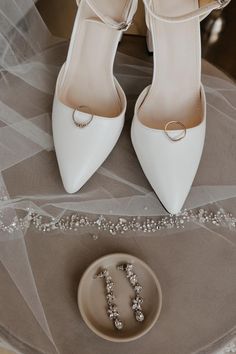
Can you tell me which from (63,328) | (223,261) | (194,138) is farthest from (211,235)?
(63,328)

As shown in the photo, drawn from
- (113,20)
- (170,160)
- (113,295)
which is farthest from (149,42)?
(113,295)

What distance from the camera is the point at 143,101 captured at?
2.47 feet

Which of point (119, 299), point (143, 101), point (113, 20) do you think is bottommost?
point (119, 299)

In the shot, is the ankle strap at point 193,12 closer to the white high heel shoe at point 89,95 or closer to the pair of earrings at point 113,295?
the white high heel shoe at point 89,95

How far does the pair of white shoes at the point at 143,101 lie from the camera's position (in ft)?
2.23

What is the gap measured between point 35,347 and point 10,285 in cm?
9

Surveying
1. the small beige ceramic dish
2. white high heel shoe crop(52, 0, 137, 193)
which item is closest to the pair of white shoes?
white high heel shoe crop(52, 0, 137, 193)

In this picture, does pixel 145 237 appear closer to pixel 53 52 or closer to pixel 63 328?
pixel 63 328

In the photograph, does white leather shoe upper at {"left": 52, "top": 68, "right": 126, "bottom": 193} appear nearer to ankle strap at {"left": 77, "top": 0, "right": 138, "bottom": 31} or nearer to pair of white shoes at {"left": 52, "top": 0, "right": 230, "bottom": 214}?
pair of white shoes at {"left": 52, "top": 0, "right": 230, "bottom": 214}

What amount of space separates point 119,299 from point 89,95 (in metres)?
0.34

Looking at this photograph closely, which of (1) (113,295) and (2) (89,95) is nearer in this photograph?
(1) (113,295)

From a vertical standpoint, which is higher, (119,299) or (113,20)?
(113,20)

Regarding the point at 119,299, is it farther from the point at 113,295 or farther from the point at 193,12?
the point at 193,12

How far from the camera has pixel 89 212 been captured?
0.70 metres
